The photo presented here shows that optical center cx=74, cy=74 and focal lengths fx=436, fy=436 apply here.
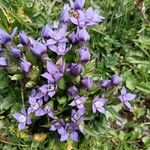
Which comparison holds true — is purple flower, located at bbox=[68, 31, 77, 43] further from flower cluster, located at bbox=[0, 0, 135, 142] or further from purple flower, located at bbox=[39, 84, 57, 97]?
purple flower, located at bbox=[39, 84, 57, 97]

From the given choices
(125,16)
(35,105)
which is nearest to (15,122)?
(35,105)

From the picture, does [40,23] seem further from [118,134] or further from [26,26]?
[118,134]

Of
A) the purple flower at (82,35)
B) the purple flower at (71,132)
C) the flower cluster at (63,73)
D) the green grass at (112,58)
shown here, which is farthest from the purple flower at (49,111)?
the purple flower at (82,35)

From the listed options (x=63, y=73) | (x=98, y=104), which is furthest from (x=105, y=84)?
(x=63, y=73)

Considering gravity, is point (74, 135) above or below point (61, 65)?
below

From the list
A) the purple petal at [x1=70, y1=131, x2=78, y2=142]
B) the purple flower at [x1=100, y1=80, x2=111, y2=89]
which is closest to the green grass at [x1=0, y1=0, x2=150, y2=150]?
the purple petal at [x1=70, y1=131, x2=78, y2=142]

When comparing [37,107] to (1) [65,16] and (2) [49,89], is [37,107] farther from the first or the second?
(1) [65,16]
